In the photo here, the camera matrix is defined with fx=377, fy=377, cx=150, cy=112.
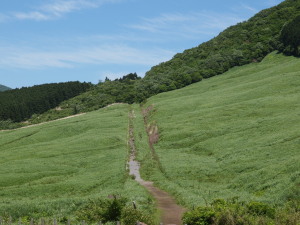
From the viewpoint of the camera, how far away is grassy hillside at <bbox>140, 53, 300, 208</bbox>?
37.7 meters

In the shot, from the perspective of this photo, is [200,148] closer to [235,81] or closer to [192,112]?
[192,112]

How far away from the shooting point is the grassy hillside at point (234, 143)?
37.7m

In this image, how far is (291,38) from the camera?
483 ft

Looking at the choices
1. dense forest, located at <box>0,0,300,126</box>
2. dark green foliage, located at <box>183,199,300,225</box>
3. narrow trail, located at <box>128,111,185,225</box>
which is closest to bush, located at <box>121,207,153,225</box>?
dark green foliage, located at <box>183,199,300,225</box>

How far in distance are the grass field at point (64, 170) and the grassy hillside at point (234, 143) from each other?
5297 mm

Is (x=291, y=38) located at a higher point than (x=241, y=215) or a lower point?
higher

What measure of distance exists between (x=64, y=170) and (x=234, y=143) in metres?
27.5

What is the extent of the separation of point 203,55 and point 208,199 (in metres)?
167

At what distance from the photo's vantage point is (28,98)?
19175cm

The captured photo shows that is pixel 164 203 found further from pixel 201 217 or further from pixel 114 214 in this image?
pixel 201 217

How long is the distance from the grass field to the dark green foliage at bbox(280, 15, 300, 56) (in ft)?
255

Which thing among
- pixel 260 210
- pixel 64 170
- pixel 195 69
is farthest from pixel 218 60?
pixel 260 210

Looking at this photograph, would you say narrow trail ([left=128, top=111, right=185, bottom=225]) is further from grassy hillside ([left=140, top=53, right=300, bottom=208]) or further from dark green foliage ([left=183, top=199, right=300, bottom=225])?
dark green foliage ([left=183, top=199, right=300, bottom=225])

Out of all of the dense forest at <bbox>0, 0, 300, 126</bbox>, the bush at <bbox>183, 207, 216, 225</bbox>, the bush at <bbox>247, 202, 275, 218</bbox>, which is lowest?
the bush at <bbox>247, 202, 275, 218</bbox>
